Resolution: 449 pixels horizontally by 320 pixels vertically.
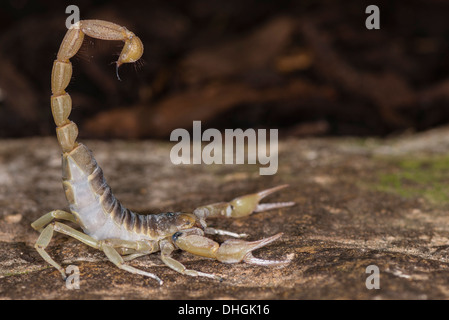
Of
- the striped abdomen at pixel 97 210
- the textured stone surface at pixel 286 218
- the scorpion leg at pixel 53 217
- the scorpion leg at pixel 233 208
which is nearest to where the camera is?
the textured stone surface at pixel 286 218

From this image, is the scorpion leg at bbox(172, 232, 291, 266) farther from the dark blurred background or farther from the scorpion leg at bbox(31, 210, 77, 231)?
the dark blurred background

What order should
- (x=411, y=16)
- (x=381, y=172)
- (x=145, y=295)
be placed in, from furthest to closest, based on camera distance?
(x=411, y=16) → (x=381, y=172) → (x=145, y=295)

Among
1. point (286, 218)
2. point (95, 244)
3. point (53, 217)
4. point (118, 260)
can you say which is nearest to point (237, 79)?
point (286, 218)

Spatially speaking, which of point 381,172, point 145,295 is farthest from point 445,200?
point 145,295

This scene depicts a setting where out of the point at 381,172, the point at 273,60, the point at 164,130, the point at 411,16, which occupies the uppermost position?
the point at 411,16

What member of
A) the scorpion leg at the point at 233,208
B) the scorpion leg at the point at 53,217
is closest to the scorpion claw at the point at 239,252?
the scorpion leg at the point at 233,208

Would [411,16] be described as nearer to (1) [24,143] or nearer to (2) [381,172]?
(2) [381,172]

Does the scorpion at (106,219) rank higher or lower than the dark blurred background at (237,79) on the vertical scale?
lower

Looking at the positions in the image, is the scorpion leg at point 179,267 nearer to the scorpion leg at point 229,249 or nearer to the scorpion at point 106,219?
the scorpion at point 106,219
